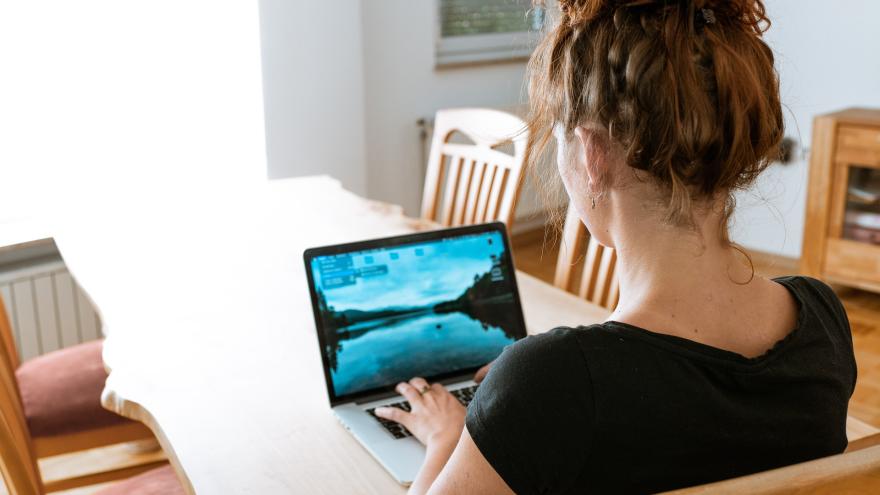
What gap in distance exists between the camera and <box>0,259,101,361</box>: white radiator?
279 centimetres

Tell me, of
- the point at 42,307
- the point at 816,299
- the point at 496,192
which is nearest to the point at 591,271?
the point at 496,192

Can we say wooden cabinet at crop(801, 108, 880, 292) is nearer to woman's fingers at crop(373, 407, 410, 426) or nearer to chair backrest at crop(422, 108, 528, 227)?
chair backrest at crop(422, 108, 528, 227)

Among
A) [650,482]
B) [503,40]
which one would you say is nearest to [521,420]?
[650,482]

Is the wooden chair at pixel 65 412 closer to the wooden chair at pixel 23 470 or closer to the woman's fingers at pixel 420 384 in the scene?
the wooden chair at pixel 23 470

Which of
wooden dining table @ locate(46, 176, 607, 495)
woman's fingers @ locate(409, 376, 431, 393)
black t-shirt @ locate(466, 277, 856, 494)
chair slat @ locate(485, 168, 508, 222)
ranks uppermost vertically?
black t-shirt @ locate(466, 277, 856, 494)

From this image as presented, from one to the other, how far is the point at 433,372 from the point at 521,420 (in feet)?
1.90

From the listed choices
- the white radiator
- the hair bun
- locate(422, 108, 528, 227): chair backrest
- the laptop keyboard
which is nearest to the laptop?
the laptop keyboard

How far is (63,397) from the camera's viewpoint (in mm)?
2074

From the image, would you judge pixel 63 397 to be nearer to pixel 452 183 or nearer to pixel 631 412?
pixel 452 183

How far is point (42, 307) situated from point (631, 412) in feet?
7.98

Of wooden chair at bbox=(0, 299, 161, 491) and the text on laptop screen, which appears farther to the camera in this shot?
wooden chair at bbox=(0, 299, 161, 491)

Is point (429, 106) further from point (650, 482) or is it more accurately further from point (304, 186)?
point (650, 482)

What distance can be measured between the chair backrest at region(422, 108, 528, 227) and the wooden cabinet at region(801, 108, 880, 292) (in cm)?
183

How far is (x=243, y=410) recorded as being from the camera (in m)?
1.34
